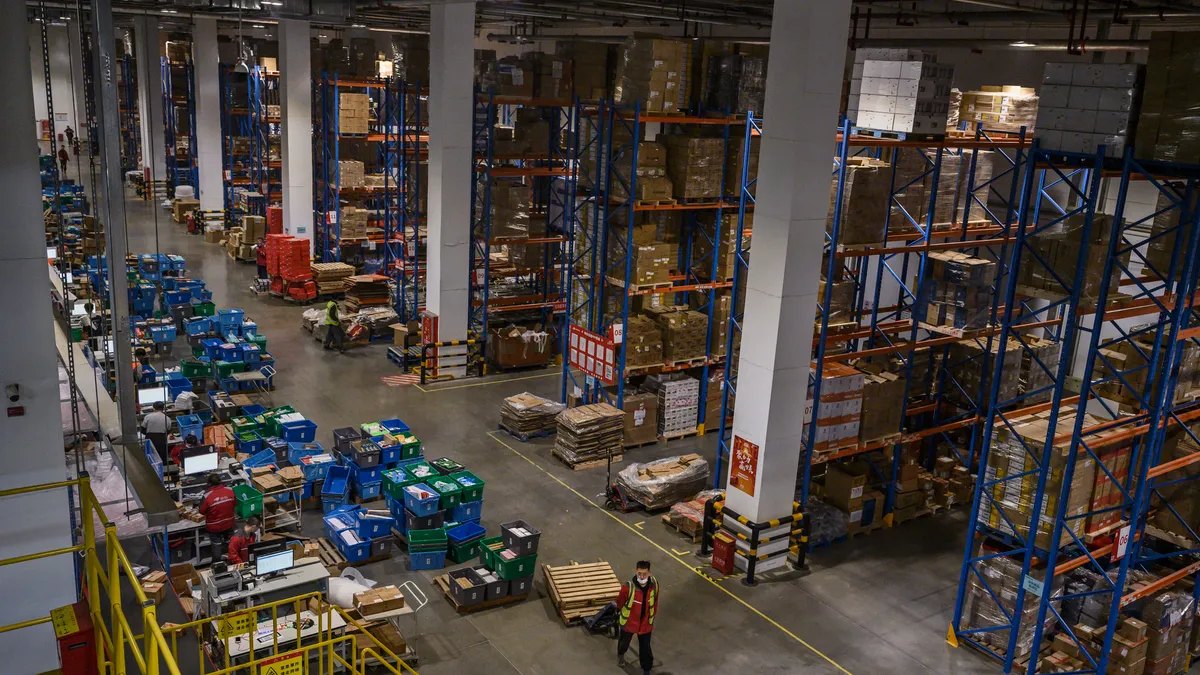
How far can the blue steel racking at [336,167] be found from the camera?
26.0m

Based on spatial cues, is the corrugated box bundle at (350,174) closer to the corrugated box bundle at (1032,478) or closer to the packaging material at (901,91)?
the packaging material at (901,91)

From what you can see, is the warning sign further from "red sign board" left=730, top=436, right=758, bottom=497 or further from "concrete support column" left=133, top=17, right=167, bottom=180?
"concrete support column" left=133, top=17, right=167, bottom=180

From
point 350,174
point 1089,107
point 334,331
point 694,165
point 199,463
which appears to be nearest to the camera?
point 1089,107

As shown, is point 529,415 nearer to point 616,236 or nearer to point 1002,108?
point 616,236

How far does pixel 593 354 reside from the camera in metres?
16.1

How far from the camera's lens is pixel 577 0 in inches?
847

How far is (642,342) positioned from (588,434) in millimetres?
1987

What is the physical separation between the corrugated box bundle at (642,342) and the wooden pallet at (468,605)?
5963 mm

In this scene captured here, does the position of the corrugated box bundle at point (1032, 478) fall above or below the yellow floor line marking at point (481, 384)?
above

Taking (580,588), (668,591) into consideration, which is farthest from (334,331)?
(668,591)

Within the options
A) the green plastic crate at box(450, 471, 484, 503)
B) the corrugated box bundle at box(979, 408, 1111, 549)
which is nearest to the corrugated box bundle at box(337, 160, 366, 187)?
the green plastic crate at box(450, 471, 484, 503)

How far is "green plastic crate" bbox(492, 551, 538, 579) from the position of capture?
12227 millimetres

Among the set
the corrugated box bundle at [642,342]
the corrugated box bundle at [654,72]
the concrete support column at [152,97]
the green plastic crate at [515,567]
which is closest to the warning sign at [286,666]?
the green plastic crate at [515,567]

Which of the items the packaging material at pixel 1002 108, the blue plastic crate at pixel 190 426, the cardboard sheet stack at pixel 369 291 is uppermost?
the packaging material at pixel 1002 108
